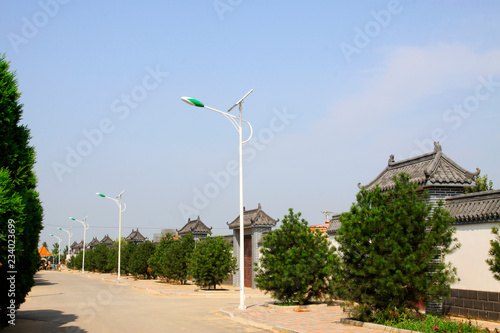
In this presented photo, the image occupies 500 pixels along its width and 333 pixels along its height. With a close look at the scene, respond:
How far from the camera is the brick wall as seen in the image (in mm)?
10977

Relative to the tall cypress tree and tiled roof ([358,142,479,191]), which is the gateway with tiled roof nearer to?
tiled roof ([358,142,479,191])

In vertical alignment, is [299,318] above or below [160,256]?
below

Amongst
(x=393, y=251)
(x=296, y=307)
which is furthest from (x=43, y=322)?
(x=393, y=251)

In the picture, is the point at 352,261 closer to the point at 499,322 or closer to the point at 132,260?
the point at 499,322

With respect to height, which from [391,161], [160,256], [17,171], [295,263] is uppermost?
[391,161]

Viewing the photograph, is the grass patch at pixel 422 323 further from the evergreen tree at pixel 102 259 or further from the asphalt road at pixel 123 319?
the evergreen tree at pixel 102 259

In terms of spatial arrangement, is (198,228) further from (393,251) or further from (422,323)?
(422,323)

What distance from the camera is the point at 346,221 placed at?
36.4ft

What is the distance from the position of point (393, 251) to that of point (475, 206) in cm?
362

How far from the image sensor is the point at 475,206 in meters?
12.1

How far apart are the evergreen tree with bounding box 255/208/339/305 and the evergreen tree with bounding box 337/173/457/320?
353 centimetres

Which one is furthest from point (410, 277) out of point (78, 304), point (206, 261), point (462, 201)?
point (206, 261)

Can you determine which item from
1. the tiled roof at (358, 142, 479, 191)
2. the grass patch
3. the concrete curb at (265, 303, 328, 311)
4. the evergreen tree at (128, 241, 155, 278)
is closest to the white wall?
the tiled roof at (358, 142, 479, 191)

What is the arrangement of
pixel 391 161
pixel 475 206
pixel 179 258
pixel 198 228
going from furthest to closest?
1. pixel 198 228
2. pixel 179 258
3. pixel 391 161
4. pixel 475 206
